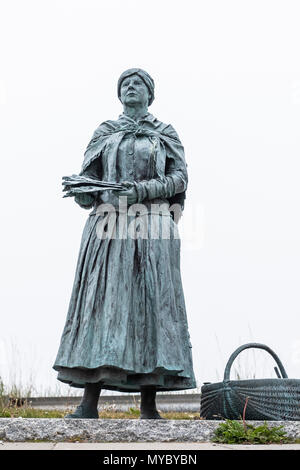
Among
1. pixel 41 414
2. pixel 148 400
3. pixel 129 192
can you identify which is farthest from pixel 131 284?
pixel 41 414

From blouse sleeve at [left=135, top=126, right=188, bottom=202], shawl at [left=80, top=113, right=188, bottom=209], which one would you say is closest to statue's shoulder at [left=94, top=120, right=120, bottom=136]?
shawl at [left=80, top=113, right=188, bottom=209]

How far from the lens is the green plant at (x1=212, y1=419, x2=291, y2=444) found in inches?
168

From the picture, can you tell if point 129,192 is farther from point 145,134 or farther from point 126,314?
point 126,314

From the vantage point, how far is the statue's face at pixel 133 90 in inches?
232

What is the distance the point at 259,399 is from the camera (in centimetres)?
496

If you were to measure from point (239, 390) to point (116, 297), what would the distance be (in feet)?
3.82

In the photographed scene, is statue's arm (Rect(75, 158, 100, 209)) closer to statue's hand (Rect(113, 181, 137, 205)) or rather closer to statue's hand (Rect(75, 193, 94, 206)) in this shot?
statue's hand (Rect(75, 193, 94, 206))

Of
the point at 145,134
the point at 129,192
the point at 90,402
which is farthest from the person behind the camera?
the point at 145,134

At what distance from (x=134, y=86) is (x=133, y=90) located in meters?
0.04

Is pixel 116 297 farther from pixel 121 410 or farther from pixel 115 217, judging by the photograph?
pixel 121 410

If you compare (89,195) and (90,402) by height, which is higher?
(89,195)

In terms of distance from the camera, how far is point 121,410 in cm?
882
